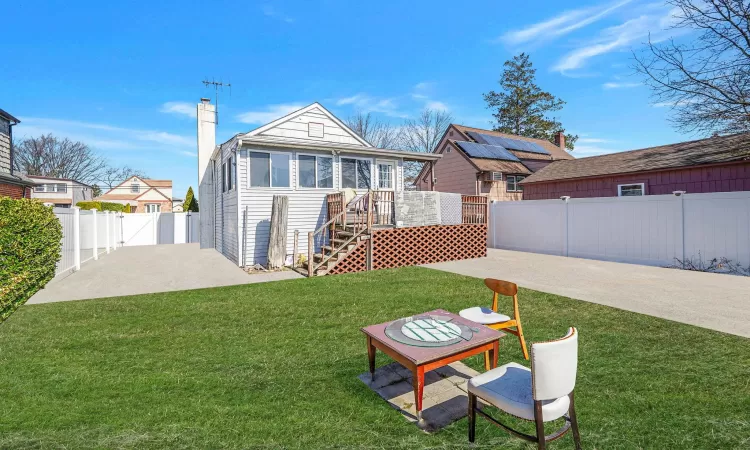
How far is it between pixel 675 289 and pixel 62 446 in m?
9.20

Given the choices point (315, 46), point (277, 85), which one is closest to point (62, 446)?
point (315, 46)

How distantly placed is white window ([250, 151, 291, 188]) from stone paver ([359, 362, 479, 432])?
895 centimetres

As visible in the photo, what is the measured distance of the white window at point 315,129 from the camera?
13039 millimetres

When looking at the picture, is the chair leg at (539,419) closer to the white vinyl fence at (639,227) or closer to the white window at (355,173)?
the white vinyl fence at (639,227)

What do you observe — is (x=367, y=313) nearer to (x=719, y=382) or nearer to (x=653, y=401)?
(x=653, y=401)

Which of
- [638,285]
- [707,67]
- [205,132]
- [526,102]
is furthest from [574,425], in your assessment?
[526,102]

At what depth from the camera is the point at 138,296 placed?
6.62 m

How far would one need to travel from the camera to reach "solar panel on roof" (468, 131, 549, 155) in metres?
22.4

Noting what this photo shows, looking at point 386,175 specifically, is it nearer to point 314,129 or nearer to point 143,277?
point 314,129

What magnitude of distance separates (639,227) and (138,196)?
52814mm

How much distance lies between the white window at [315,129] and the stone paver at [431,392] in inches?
437

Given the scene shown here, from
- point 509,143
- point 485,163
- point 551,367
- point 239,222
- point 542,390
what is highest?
point 509,143

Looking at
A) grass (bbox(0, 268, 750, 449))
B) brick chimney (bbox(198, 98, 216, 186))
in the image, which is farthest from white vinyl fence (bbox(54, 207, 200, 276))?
brick chimney (bbox(198, 98, 216, 186))

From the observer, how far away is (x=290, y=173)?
11422 millimetres
